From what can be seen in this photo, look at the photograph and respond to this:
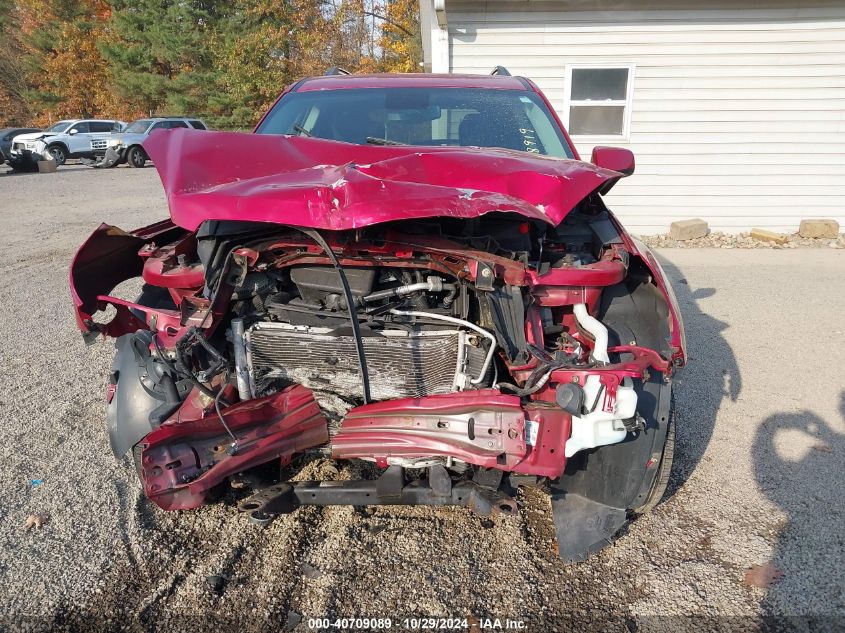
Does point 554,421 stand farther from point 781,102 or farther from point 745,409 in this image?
point 781,102

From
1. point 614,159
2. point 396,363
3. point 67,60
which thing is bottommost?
point 396,363

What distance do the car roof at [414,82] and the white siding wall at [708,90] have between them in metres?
4.92

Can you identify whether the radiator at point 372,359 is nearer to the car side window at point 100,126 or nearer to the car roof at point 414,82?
the car roof at point 414,82

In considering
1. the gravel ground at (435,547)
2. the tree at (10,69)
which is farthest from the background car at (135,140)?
the gravel ground at (435,547)

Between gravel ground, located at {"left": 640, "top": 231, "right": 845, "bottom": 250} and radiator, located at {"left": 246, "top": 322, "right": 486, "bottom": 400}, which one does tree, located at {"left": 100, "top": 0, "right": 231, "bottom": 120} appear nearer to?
gravel ground, located at {"left": 640, "top": 231, "right": 845, "bottom": 250}

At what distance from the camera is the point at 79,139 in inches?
882

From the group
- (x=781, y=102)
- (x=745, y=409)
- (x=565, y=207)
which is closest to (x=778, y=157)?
(x=781, y=102)

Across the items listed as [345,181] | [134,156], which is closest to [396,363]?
[345,181]

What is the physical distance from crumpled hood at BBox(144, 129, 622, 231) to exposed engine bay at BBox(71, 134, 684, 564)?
12 centimetres

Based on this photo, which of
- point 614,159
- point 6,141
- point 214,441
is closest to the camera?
point 214,441

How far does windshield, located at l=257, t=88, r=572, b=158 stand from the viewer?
10.8ft

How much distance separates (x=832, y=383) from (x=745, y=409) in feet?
2.83

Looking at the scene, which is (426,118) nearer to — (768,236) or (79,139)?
(768,236)

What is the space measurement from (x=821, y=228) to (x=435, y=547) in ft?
28.9
